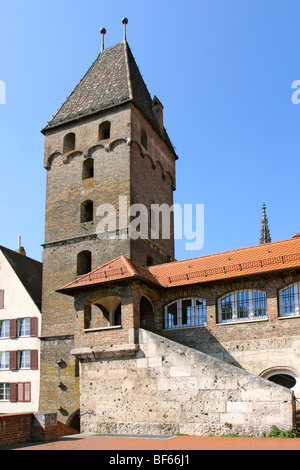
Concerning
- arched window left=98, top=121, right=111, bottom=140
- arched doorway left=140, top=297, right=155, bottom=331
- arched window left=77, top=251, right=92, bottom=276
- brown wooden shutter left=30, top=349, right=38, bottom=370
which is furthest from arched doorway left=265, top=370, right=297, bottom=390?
arched window left=98, top=121, right=111, bottom=140

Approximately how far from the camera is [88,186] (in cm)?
2684

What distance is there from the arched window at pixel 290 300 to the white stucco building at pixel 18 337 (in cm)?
1424

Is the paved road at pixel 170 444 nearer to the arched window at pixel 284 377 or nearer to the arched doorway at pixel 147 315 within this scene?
the arched window at pixel 284 377

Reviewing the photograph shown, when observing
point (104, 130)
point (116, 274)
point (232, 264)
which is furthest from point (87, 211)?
point (232, 264)

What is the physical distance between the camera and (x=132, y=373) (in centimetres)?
1823

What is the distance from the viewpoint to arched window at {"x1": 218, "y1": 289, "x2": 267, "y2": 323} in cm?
1908

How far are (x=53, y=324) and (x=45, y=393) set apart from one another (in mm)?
3408

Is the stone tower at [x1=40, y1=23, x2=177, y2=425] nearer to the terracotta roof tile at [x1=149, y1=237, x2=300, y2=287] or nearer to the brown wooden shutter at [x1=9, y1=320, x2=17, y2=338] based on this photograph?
the terracotta roof tile at [x1=149, y1=237, x2=300, y2=287]

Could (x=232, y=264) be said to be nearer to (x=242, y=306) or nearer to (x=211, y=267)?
(x=211, y=267)

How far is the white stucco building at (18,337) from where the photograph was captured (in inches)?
1060

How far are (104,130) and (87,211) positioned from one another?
16.3 ft

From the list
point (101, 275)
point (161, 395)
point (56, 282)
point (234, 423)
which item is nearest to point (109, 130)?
point (56, 282)

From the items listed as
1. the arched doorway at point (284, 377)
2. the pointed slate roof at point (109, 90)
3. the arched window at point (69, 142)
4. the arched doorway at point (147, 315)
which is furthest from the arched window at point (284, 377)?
the arched window at point (69, 142)

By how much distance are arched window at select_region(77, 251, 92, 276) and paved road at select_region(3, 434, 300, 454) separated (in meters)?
10.9
